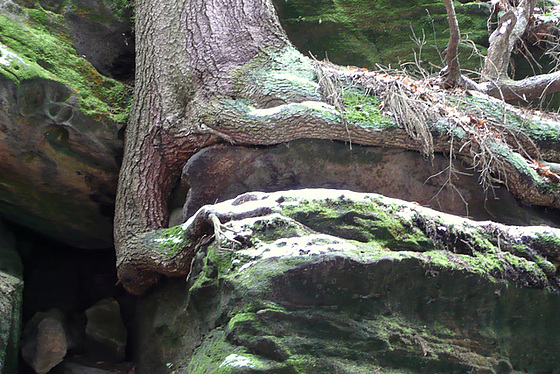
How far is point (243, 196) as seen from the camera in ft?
9.72

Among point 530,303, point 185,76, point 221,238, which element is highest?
point 185,76

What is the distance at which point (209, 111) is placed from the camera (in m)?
3.34

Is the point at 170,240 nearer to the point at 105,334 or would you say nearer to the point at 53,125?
the point at 105,334

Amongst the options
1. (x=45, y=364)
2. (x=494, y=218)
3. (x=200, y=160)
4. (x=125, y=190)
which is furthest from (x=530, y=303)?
(x=45, y=364)

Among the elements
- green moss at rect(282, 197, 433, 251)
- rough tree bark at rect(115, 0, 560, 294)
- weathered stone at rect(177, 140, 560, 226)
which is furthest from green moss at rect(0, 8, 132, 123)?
green moss at rect(282, 197, 433, 251)

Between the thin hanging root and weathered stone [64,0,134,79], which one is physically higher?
weathered stone [64,0,134,79]

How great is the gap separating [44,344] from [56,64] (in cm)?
207

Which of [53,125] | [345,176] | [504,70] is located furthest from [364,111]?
[53,125]

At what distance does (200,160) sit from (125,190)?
2.37ft

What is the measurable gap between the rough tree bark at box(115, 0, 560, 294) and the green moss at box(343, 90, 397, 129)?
4 cm

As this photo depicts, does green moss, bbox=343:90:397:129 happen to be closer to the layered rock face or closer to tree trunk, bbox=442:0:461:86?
the layered rock face

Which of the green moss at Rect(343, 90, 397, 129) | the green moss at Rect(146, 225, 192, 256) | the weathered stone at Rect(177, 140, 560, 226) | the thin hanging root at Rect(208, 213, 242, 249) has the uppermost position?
the green moss at Rect(343, 90, 397, 129)

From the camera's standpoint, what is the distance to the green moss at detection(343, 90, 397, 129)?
11.0 ft

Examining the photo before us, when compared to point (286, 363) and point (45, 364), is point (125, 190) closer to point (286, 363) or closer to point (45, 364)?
point (45, 364)
